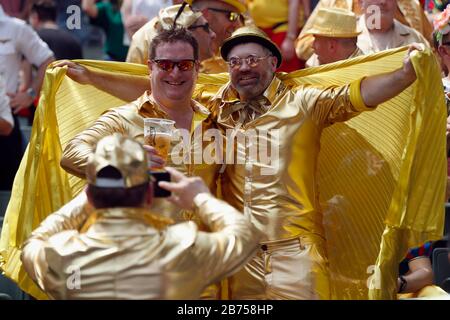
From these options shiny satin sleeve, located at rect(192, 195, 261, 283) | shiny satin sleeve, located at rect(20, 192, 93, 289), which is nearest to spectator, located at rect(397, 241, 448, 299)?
shiny satin sleeve, located at rect(192, 195, 261, 283)

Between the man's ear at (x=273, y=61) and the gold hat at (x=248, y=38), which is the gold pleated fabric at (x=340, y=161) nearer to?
the man's ear at (x=273, y=61)

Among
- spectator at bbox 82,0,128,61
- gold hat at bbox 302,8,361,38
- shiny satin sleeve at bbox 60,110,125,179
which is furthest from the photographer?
spectator at bbox 82,0,128,61

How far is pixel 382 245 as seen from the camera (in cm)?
611

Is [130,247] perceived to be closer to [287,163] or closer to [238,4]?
[287,163]

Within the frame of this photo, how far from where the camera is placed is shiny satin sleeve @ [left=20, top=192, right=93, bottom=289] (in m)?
4.98

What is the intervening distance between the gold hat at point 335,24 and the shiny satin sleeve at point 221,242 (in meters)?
3.07

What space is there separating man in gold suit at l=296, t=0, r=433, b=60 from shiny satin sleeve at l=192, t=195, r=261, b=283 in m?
3.45

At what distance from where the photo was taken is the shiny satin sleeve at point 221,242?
4.90 metres

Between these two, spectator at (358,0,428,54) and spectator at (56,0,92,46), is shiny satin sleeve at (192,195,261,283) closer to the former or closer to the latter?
spectator at (358,0,428,54)

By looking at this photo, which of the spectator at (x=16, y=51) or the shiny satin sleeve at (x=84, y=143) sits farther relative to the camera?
the spectator at (x=16, y=51)

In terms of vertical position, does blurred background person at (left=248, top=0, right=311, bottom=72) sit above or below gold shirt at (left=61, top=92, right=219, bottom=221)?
above

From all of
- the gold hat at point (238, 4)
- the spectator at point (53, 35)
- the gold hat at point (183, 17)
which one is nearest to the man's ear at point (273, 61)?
the gold hat at point (183, 17)
